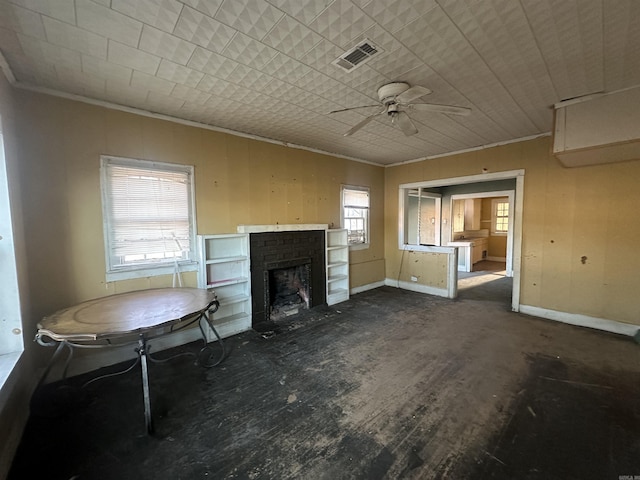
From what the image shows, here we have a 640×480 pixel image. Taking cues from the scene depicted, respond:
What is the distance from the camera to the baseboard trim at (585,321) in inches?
127

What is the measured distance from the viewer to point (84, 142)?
8.27 feet

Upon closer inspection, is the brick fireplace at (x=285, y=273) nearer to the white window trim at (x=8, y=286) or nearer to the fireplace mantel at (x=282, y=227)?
the fireplace mantel at (x=282, y=227)

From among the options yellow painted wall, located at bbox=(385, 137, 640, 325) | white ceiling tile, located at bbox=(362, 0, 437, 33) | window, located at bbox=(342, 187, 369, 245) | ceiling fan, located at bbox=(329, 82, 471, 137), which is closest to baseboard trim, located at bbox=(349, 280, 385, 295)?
window, located at bbox=(342, 187, 369, 245)

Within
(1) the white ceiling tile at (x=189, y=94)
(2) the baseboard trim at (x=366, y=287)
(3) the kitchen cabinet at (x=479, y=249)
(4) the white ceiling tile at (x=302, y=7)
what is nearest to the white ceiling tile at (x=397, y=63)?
(4) the white ceiling tile at (x=302, y=7)

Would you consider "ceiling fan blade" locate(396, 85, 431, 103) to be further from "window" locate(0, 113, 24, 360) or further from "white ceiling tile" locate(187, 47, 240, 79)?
"window" locate(0, 113, 24, 360)

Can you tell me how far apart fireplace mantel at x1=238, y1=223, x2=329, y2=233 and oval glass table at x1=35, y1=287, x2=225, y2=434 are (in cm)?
110

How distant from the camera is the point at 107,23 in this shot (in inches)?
63.1

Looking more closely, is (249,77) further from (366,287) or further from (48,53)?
(366,287)

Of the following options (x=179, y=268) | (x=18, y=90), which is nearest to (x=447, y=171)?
(x=179, y=268)

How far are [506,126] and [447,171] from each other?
1.40m

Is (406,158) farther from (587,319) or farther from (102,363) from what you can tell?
(102,363)

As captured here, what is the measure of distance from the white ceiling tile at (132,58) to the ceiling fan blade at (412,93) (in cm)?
202

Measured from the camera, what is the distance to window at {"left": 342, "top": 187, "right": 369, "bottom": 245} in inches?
205

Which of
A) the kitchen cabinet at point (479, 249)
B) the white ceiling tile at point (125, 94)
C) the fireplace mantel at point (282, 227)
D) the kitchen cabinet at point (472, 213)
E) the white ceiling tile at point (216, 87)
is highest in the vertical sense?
the white ceiling tile at point (216, 87)
